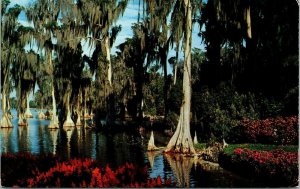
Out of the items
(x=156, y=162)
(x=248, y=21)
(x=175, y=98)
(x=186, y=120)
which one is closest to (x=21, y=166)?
(x=156, y=162)

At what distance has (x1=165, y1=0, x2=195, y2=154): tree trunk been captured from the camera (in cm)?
2270

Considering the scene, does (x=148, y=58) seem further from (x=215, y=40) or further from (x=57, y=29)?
(x=215, y=40)

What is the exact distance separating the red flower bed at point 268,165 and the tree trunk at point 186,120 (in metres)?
4.92

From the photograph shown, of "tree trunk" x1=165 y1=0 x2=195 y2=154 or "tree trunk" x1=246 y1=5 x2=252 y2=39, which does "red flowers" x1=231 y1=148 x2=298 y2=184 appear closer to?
"tree trunk" x1=165 y1=0 x2=195 y2=154

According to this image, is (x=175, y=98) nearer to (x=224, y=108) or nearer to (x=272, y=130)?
(x=224, y=108)

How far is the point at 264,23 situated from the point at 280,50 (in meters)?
3.73

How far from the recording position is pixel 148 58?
44844mm

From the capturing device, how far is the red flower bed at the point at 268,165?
43.1 feet

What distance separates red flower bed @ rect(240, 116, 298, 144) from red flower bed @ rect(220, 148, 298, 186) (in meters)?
4.43

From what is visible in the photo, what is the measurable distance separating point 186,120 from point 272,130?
470 cm

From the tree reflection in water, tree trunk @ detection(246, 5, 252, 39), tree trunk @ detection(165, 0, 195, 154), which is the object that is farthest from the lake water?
tree trunk @ detection(246, 5, 252, 39)

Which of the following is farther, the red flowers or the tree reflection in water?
the tree reflection in water

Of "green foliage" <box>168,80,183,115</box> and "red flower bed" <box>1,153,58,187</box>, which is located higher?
"green foliage" <box>168,80,183,115</box>

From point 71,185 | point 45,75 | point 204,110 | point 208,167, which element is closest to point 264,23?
point 204,110
